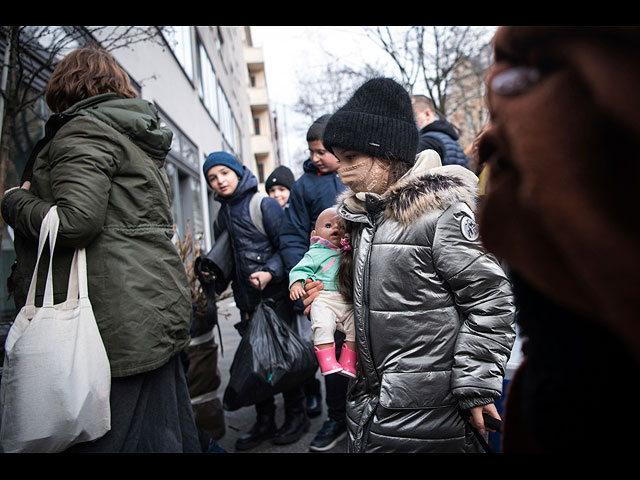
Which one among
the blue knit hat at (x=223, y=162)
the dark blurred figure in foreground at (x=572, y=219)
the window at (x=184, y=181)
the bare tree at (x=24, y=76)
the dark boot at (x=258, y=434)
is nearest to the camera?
the dark blurred figure in foreground at (x=572, y=219)

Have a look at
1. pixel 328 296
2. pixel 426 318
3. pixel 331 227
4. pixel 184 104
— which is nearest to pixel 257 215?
pixel 331 227

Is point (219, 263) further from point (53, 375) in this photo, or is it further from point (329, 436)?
point (53, 375)

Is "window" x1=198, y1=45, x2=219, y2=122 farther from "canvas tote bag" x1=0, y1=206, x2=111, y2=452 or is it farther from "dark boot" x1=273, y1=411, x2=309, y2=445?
"canvas tote bag" x1=0, y1=206, x2=111, y2=452

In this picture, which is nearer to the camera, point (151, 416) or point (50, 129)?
point (50, 129)

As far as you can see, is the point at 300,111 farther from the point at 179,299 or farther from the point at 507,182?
the point at 507,182

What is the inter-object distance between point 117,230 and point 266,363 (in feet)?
4.17

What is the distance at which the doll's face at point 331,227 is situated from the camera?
6.35 ft

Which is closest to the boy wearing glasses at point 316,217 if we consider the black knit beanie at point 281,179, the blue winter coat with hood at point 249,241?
the blue winter coat with hood at point 249,241

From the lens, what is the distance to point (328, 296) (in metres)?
1.88

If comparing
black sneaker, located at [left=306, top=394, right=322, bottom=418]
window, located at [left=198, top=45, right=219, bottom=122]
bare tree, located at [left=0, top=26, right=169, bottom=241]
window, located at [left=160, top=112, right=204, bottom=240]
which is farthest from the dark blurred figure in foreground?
window, located at [left=198, top=45, right=219, bottom=122]

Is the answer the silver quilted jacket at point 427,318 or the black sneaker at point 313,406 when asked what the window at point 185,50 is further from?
the silver quilted jacket at point 427,318

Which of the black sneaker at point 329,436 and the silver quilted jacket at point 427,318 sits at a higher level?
the silver quilted jacket at point 427,318

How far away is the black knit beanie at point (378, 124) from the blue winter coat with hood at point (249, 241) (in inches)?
63.2

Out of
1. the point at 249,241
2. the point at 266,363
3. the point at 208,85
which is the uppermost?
the point at 208,85
